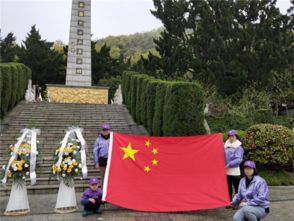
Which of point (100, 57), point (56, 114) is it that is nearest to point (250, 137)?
point (56, 114)

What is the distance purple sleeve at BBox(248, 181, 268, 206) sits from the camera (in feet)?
15.9

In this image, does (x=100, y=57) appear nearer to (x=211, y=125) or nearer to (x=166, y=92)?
(x=211, y=125)

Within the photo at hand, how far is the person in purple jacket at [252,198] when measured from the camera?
15.7 ft

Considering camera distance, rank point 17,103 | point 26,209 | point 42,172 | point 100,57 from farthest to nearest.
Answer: point 100,57, point 17,103, point 42,172, point 26,209

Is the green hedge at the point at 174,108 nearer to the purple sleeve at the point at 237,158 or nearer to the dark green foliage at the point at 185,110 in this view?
the dark green foliage at the point at 185,110

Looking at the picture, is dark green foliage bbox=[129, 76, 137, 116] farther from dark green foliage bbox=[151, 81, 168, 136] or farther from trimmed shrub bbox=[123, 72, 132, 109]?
dark green foliage bbox=[151, 81, 168, 136]

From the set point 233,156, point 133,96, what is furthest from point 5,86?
point 233,156

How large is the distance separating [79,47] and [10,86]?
1078cm

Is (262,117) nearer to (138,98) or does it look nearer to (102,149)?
(138,98)

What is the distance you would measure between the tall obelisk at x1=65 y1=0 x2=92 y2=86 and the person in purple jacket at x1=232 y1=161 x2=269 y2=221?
20.2 metres

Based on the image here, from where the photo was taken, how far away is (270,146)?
31.0 ft

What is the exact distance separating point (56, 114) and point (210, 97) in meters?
8.81

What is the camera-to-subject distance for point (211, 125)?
50.1 feet

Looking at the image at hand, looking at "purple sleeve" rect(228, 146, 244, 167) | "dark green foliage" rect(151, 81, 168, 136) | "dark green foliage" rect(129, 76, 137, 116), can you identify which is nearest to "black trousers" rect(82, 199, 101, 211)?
"purple sleeve" rect(228, 146, 244, 167)
